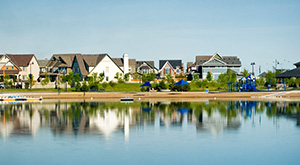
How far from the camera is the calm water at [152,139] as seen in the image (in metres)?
23.3

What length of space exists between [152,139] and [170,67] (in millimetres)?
100286

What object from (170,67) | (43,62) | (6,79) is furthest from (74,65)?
(170,67)

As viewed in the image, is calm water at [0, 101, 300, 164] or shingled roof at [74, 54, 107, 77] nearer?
calm water at [0, 101, 300, 164]

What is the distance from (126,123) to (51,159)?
49.0 feet

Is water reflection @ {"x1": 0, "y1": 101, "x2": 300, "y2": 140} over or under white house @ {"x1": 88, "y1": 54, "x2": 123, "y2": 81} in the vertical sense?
under

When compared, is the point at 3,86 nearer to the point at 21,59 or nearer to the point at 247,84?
the point at 21,59

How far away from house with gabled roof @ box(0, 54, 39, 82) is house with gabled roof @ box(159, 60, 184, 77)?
38.6 m

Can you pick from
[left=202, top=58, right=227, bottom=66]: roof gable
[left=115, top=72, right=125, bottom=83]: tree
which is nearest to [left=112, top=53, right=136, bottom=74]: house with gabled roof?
[left=115, top=72, right=125, bottom=83]: tree

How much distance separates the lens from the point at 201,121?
39094 mm

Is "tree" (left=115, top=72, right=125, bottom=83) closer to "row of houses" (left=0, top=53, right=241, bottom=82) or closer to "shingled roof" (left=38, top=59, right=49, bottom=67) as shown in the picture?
"row of houses" (left=0, top=53, right=241, bottom=82)

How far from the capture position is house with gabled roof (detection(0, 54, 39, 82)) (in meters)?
103

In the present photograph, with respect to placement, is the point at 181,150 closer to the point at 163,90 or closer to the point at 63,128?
the point at 63,128

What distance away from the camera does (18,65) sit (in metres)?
104

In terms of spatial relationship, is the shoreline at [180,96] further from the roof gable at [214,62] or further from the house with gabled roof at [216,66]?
the roof gable at [214,62]
